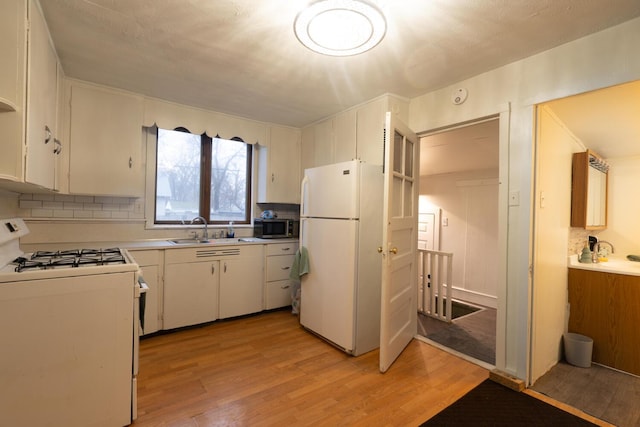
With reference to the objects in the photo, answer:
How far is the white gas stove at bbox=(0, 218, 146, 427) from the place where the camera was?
1394mm

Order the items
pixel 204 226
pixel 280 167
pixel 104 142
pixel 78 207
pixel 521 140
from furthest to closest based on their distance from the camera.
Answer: pixel 280 167 < pixel 204 226 < pixel 78 207 < pixel 104 142 < pixel 521 140

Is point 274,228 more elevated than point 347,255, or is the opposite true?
point 274,228

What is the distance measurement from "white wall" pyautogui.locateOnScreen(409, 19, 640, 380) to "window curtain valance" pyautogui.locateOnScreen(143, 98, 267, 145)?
8.30 ft

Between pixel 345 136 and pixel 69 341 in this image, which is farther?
pixel 345 136

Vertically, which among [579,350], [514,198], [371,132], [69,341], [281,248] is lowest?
[579,350]

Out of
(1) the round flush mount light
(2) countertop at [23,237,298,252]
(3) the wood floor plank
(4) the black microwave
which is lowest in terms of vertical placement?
(3) the wood floor plank

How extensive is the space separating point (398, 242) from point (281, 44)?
1.73 metres

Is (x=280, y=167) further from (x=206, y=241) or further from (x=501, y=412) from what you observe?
(x=501, y=412)

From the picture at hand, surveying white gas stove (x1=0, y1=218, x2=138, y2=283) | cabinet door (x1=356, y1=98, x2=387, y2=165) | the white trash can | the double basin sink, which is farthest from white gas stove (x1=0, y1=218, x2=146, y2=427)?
the white trash can

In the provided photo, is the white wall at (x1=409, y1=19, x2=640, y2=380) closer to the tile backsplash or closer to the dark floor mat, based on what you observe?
the dark floor mat

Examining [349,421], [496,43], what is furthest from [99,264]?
[496,43]

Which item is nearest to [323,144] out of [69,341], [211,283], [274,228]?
[274,228]

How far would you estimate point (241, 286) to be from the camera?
334 cm

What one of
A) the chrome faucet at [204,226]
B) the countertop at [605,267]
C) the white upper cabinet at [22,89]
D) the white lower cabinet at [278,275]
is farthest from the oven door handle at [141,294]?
the countertop at [605,267]
